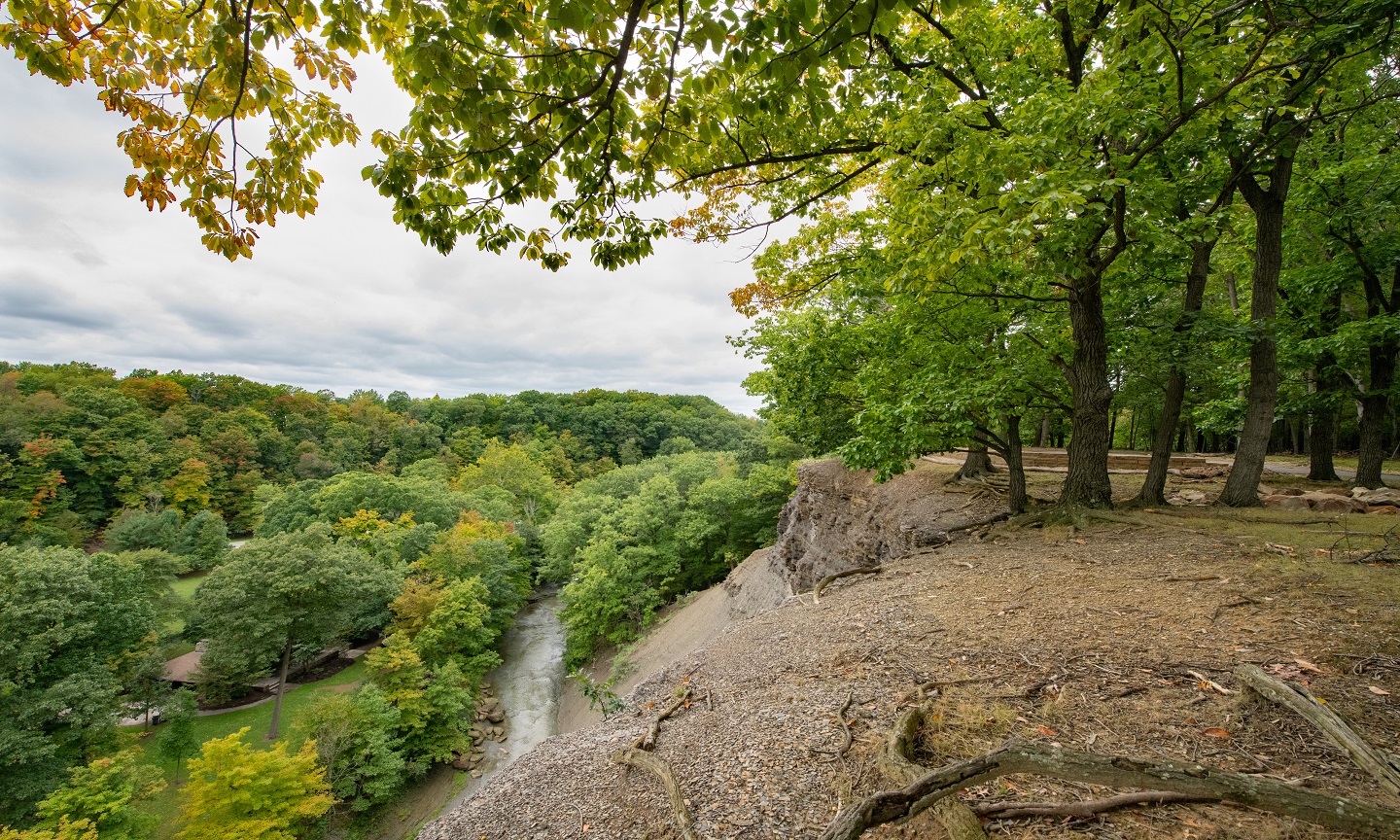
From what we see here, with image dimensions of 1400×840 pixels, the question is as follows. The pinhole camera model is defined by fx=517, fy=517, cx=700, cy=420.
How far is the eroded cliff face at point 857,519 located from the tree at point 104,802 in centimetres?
1478

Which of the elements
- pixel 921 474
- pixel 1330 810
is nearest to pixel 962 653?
pixel 1330 810

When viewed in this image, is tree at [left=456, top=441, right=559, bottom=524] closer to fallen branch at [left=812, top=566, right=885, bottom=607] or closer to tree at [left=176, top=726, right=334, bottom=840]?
tree at [left=176, top=726, right=334, bottom=840]

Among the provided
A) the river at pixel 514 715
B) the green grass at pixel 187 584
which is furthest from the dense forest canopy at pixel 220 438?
the river at pixel 514 715

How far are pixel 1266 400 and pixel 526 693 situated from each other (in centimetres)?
2029

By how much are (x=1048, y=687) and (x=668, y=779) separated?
9.00ft

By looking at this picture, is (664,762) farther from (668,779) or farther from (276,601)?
(276,601)

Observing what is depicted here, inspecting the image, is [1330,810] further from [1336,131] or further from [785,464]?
[785,464]

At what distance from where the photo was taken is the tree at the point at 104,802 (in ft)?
32.0

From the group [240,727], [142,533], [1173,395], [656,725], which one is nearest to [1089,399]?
[1173,395]

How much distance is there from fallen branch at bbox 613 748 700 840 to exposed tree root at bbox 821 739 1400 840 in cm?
124

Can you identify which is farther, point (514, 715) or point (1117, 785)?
point (514, 715)

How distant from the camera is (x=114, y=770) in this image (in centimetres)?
1035

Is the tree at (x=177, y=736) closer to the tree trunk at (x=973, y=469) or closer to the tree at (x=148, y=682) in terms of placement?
the tree at (x=148, y=682)

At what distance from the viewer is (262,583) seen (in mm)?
15680
